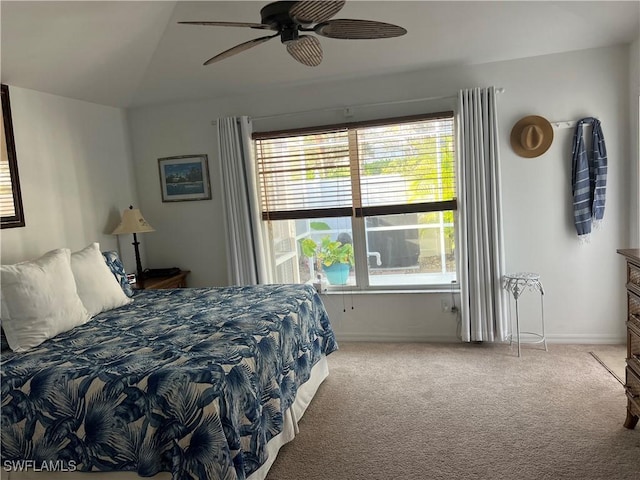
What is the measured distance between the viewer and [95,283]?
301 cm

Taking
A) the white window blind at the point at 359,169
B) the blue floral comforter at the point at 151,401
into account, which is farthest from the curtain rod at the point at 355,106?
the blue floral comforter at the point at 151,401

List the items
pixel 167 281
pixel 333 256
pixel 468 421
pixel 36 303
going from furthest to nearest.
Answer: pixel 333 256, pixel 167 281, pixel 468 421, pixel 36 303

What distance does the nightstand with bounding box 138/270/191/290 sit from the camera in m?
4.00

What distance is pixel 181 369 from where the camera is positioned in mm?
1917

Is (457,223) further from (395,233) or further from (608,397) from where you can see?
(608,397)

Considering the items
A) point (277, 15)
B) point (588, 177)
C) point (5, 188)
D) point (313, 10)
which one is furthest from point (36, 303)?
point (588, 177)

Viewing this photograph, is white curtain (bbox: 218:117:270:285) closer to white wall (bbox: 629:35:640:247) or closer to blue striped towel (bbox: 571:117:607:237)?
blue striped towel (bbox: 571:117:607:237)

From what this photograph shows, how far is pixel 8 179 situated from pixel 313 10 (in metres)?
2.46

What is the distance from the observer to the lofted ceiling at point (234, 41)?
310cm

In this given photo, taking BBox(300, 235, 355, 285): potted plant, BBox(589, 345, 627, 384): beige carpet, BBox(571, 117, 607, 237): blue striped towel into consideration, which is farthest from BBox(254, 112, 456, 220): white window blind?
BBox(589, 345, 627, 384): beige carpet

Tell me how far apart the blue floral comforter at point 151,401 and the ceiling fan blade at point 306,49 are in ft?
4.84

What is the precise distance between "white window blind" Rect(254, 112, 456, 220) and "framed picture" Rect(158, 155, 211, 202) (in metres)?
0.55

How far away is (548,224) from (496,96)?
3.63 feet

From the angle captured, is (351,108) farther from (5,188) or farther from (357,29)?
(5,188)
